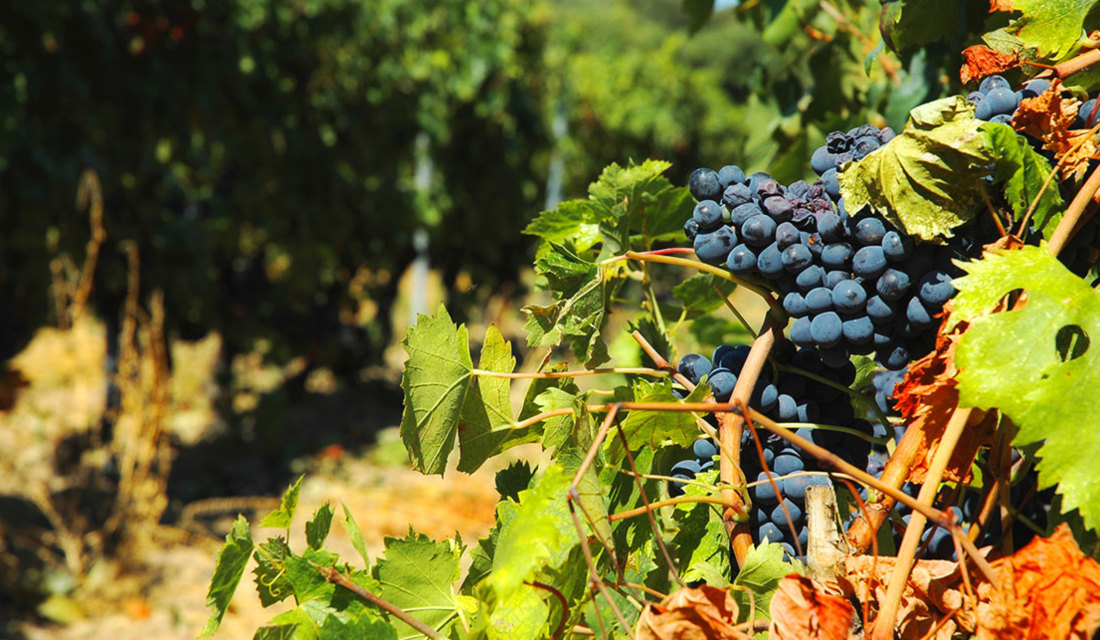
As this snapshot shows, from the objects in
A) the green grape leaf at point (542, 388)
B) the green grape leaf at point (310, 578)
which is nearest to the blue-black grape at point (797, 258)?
the green grape leaf at point (542, 388)

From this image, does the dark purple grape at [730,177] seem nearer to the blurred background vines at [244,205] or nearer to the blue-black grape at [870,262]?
the blue-black grape at [870,262]

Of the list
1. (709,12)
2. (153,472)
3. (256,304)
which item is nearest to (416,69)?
(256,304)

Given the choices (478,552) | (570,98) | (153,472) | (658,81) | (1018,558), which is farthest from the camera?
(658,81)

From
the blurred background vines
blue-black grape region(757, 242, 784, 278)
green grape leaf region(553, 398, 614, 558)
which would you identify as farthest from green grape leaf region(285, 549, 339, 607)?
the blurred background vines

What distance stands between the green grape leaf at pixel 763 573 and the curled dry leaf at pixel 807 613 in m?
0.08

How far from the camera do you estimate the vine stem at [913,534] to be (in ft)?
1.93

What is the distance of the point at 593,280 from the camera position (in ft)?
2.70

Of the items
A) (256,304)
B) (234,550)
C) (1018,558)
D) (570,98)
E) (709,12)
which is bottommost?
(1018,558)

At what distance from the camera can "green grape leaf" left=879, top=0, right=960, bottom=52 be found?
0.89 meters

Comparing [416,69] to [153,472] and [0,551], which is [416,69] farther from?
[0,551]

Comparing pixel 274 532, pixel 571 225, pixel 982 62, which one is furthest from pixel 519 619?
pixel 274 532

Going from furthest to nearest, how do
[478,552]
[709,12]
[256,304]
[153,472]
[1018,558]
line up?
1. [256,304]
2. [153,472]
3. [709,12]
4. [478,552]
5. [1018,558]

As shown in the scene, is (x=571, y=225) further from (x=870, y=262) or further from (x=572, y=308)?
(x=870, y=262)

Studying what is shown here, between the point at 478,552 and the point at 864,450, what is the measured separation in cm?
37
